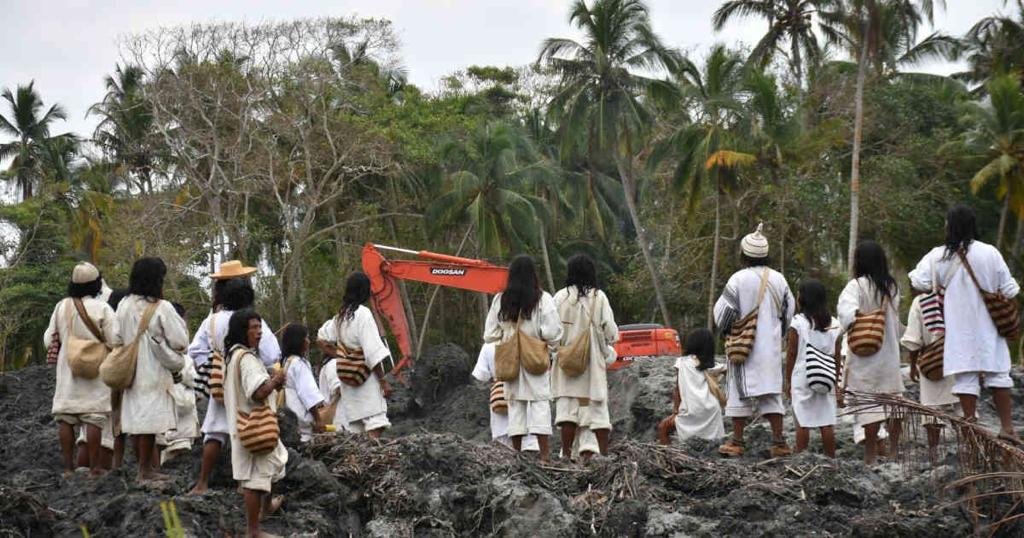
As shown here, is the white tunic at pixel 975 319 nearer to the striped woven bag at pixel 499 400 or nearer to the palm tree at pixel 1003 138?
the striped woven bag at pixel 499 400

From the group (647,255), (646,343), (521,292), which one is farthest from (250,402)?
(647,255)

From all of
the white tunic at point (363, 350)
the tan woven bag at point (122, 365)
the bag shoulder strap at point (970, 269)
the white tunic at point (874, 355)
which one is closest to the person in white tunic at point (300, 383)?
the white tunic at point (363, 350)

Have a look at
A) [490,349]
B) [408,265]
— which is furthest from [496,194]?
[490,349]

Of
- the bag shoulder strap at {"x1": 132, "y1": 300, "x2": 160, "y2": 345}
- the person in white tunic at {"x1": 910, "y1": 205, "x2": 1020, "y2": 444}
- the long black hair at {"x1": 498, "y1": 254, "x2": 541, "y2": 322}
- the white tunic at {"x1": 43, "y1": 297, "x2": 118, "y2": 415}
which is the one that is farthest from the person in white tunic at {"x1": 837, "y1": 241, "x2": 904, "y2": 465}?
the white tunic at {"x1": 43, "y1": 297, "x2": 118, "y2": 415}

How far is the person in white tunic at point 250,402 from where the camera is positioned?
7.80 m

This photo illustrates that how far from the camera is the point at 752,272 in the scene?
10.1 meters

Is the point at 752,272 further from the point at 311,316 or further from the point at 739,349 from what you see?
the point at 311,316

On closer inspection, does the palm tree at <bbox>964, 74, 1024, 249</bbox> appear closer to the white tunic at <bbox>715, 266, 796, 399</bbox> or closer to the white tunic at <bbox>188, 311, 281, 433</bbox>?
the white tunic at <bbox>715, 266, 796, 399</bbox>

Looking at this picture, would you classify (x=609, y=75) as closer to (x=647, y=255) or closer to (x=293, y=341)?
(x=647, y=255)

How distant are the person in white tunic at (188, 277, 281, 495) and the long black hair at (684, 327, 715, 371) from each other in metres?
3.63

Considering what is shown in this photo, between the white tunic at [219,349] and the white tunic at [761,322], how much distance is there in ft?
10.3

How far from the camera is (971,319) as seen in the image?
8891 millimetres

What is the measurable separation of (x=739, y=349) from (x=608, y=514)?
2472mm

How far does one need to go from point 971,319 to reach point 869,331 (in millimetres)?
899
